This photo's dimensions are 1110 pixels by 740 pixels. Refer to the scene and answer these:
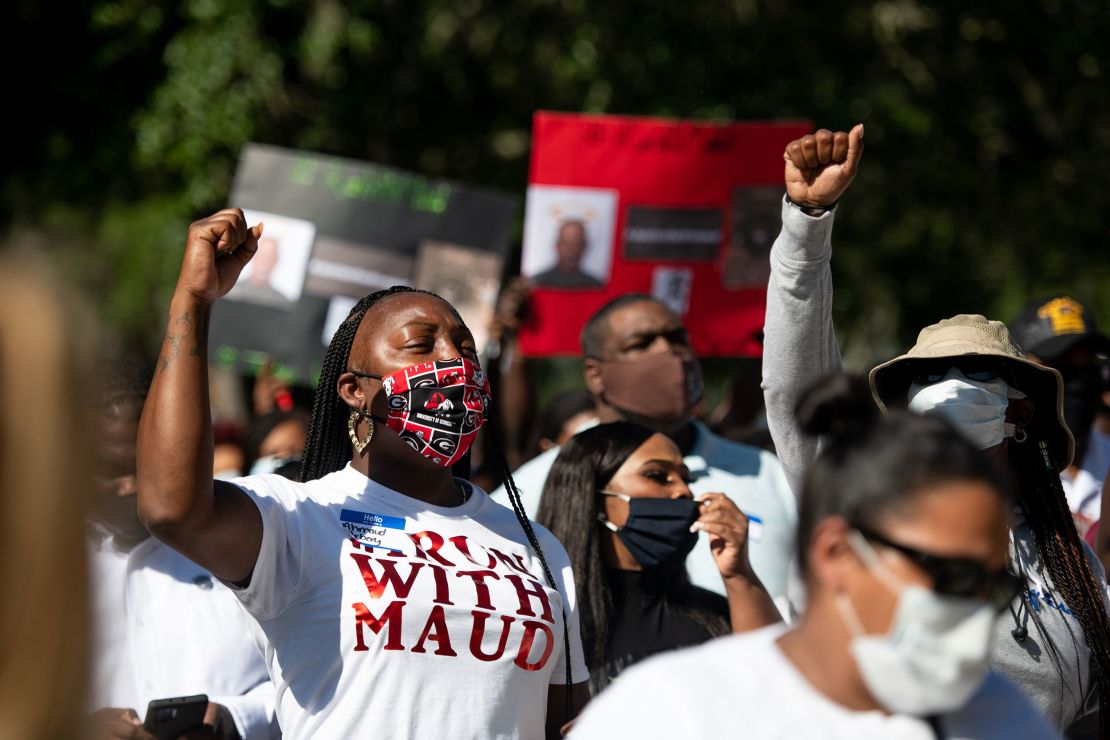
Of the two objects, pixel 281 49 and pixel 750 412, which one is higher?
pixel 281 49

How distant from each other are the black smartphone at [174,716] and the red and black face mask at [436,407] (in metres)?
0.97

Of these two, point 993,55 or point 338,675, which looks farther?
point 993,55

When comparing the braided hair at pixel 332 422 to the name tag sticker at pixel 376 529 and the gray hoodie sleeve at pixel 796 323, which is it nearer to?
the name tag sticker at pixel 376 529

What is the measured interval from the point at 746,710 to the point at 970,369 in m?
1.65

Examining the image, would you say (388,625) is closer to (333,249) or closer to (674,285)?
(674,285)

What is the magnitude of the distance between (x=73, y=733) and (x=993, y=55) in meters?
11.3

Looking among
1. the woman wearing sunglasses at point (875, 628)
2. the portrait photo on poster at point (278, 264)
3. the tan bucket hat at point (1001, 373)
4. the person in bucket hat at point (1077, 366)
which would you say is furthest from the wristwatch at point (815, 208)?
the portrait photo on poster at point (278, 264)

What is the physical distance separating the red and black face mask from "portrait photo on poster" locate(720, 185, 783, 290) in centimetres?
395

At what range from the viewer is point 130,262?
12.3 meters

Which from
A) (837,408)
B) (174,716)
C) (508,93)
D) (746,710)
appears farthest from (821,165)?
(508,93)

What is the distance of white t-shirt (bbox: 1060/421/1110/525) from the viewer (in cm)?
530

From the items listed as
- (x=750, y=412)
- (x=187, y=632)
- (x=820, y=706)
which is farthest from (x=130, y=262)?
(x=820, y=706)

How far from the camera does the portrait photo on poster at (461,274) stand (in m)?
7.05

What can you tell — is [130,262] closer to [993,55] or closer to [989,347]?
[993,55]
